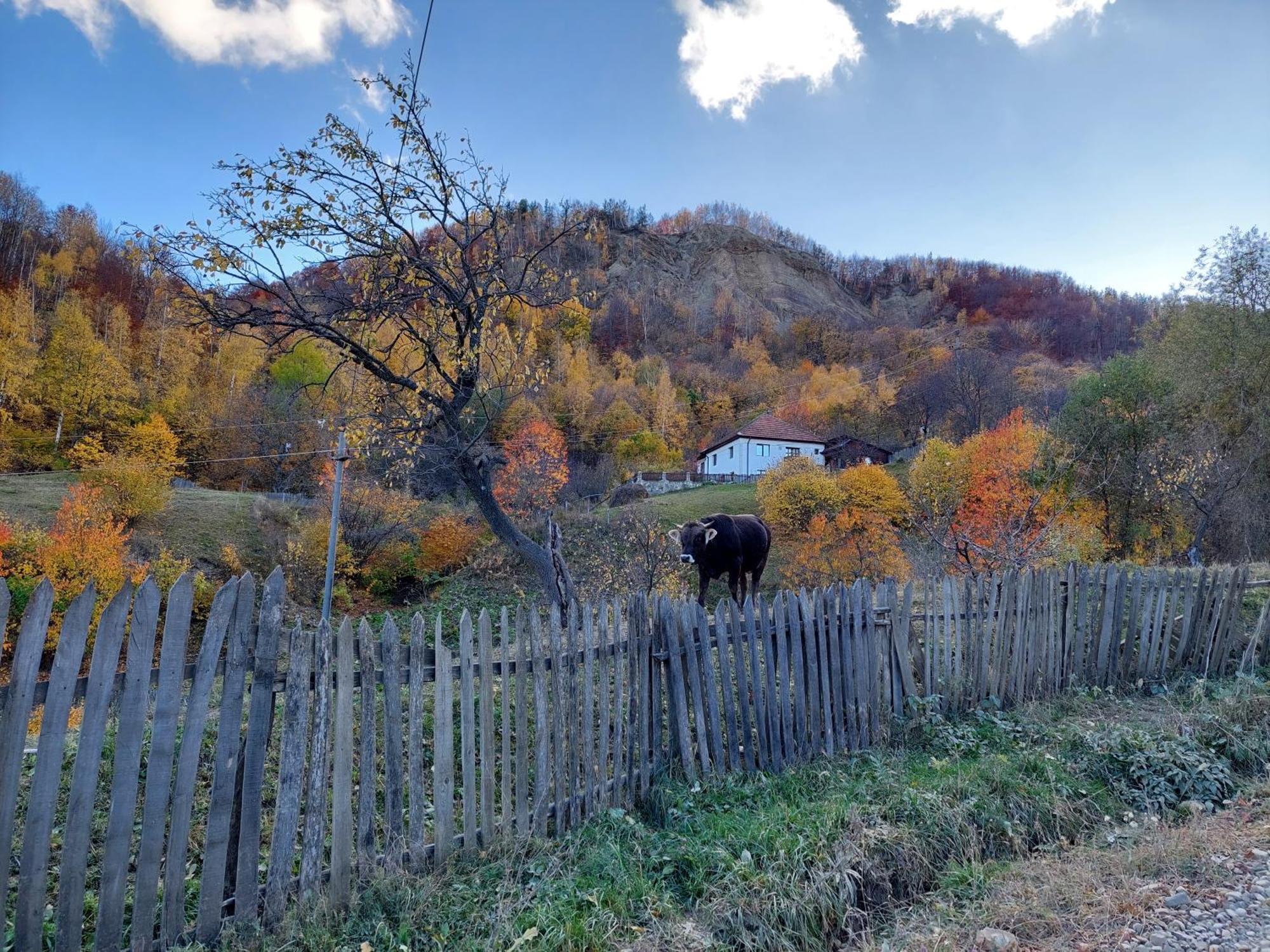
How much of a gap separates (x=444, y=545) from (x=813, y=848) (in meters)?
25.1

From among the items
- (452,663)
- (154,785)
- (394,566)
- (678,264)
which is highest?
(678,264)

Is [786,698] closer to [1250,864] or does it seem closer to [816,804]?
[816,804]

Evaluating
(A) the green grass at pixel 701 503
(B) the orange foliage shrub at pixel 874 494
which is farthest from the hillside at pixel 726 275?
(B) the orange foliage shrub at pixel 874 494

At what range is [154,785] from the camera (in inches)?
117

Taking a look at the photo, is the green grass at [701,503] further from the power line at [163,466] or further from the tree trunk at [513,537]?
the tree trunk at [513,537]

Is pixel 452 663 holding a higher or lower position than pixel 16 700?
lower

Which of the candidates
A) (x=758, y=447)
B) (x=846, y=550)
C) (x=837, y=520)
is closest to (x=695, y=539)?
(x=846, y=550)

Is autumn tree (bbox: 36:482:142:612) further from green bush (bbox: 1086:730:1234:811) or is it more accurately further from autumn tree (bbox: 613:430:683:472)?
autumn tree (bbox: 613:430:683:472)

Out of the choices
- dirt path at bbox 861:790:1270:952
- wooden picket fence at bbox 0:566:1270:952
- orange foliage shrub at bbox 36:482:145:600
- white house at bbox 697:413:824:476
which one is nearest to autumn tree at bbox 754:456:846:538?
white house at bbox 697:413:824:476

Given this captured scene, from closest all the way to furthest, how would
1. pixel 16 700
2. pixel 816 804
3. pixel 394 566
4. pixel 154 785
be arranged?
pixel 16 700 < pixel 154 785 < pixel 816 804 < pixel 394 566

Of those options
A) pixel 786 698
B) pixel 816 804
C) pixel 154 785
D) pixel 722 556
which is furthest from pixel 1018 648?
pixel 154 785

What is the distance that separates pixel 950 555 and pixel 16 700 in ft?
45.2

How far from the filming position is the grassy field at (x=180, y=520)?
2517 centimetres

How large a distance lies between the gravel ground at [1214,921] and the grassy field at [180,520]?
96.7 feet
